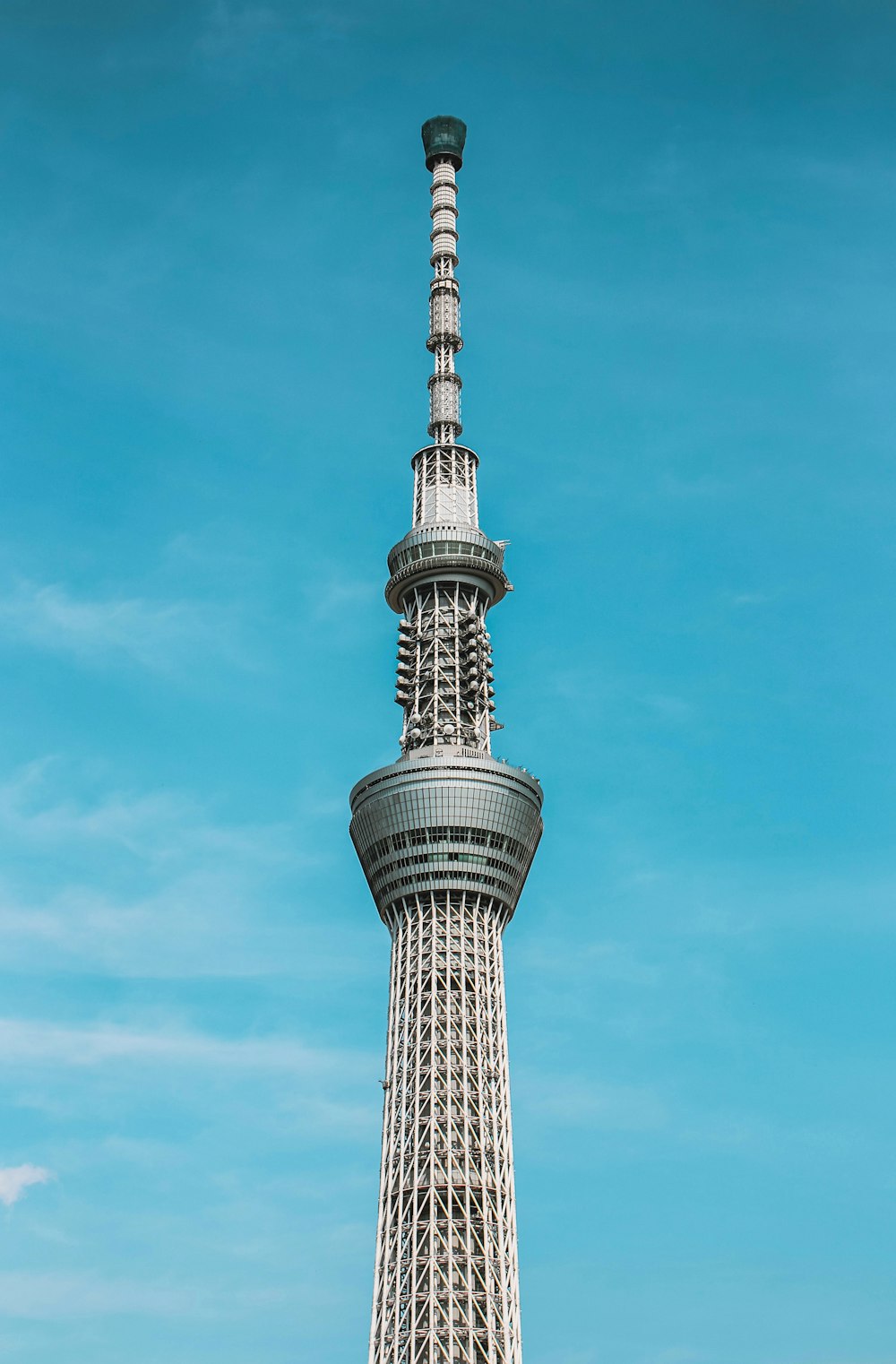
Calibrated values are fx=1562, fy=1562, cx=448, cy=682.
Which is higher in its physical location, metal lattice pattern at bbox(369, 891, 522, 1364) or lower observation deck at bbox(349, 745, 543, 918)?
lower observation deck at bbox(349, 745, 543, 918)

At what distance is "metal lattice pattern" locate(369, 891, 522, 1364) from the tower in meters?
0.16

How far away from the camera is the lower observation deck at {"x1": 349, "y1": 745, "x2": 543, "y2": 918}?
585 ft

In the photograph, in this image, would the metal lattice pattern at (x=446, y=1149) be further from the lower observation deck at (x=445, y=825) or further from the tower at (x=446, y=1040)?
the lower observation deck at (x=445, y=825)

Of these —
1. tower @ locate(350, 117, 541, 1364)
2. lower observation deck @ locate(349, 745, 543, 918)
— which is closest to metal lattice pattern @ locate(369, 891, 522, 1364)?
tower @ locate(350, 117, 541, 1364)

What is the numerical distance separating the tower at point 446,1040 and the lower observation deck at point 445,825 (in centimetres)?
16

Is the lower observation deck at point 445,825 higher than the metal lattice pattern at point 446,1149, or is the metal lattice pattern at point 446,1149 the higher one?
the lower observation deck at point 445,825

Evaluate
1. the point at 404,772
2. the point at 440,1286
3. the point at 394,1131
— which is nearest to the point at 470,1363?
the point at 440,1286

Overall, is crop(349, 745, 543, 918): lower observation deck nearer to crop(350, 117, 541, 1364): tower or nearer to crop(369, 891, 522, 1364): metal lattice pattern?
crop(350, 117, 541, 1364): tower

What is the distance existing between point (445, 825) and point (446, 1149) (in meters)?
35.4

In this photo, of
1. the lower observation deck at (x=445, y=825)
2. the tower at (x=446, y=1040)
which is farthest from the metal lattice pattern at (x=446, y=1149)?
the lower observation deck at (x=445, y=825)

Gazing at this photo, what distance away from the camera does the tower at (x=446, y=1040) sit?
158000 mm

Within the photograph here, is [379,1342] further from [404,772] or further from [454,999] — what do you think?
[404,772]

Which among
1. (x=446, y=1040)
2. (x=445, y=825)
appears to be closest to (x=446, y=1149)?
(x=446, y=1040)

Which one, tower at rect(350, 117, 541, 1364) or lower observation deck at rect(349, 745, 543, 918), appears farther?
lower observation deck at rect(349, 745, 543, 918)
